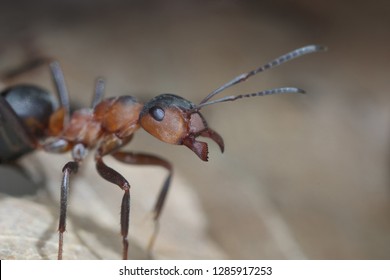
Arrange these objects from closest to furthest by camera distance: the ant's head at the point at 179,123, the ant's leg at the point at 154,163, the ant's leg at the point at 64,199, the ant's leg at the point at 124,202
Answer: the ant's leg at the point at 64,199, the ant's leg at the point at 124,202, the ant's head at the point at 179,123, the ant's leg at the point at 154,163

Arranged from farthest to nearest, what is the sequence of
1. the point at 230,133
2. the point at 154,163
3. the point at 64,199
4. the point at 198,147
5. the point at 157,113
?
1. the point at 230,133
2. the point at 154,163
3. the point at 157,113
4. the point at 198,147
5. the point at 64,199

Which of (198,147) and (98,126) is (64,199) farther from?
(98,126)

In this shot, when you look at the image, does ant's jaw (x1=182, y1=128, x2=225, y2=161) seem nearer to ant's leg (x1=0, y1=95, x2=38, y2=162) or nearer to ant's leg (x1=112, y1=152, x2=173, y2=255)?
ant's leg (x1=112, y1=152, x2=173, y2=255)

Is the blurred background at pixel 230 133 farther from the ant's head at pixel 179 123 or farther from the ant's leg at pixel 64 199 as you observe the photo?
the ant's head at pixel 179 123

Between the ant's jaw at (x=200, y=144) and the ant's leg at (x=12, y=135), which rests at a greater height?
the ant's leg at (x=12, y=135)

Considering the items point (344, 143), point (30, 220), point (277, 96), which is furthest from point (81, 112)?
point (344, 143)

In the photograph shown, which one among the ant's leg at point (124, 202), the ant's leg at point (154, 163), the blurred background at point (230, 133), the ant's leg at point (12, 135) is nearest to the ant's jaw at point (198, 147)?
the ant's leg at point (124, 202)

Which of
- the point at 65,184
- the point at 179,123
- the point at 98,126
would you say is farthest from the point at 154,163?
the point at 65,184

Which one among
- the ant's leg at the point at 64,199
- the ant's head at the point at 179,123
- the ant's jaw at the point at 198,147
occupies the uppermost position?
the ant's head at the point at 179,123

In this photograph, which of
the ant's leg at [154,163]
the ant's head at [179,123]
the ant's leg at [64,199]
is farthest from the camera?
the ant's leg at [154,163]
